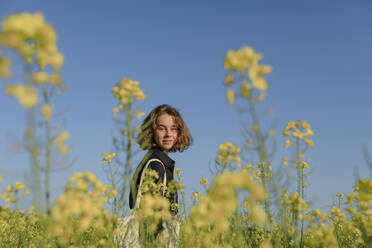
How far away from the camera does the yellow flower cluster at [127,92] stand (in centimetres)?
219

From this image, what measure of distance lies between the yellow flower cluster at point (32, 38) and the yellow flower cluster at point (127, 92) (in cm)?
71

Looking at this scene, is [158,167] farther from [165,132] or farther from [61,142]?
[61,142]

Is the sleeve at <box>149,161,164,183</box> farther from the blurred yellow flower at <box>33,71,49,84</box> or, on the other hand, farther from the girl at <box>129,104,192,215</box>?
the blurred yellow flower at <box>33,71,49,84</box>

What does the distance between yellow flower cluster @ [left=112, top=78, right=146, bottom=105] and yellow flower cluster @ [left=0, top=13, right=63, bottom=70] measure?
0.71 metres

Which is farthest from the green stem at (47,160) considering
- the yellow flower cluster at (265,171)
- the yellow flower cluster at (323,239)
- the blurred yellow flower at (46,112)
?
the yellow flower cluster at (323,239)

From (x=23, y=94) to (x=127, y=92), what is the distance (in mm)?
910

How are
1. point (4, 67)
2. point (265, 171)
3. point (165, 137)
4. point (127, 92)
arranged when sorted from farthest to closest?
point (165, 137)
point (265, 171)
point (127, 92)
point (4, 67)

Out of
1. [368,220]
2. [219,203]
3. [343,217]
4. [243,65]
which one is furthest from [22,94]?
[343,217]

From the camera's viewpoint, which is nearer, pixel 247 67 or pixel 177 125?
pixel 247 67

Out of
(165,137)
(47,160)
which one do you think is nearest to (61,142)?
(47,160)

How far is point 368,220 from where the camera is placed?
292cm

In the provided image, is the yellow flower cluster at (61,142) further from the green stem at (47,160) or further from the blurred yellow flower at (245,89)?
the blurred yellow flower at (245,89)

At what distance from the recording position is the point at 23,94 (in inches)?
52.4

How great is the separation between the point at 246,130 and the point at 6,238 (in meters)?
4.38
